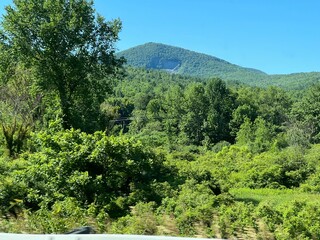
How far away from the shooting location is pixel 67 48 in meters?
21.8

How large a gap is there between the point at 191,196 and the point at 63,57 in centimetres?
1332

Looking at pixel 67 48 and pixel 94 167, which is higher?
pixel 67 48

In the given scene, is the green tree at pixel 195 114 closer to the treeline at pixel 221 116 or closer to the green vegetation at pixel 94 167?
the treeline at pixel 221 116

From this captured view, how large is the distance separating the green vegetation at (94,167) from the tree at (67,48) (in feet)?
0.18

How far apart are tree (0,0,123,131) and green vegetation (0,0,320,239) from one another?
56mm

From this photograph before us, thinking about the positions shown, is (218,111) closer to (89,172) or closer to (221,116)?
(221,116)

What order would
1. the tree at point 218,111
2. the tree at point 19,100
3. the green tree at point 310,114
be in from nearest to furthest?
the tree at point 19,100 < the green tree at point 310,114 < the tree at point 218,111

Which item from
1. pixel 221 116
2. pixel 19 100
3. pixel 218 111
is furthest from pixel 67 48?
pixel 218 111

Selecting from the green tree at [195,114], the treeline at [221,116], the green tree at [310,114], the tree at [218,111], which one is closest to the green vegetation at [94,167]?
the green tree at [310,114]

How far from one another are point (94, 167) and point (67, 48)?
425 inches

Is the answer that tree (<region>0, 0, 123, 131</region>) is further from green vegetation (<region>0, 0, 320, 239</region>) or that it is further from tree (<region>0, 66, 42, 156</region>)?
tree (<region>0, 66, 42, 156</region>)

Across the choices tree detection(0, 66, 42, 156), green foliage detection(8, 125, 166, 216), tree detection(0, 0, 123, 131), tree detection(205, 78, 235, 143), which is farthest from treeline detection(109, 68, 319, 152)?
green foliage detection(8, 125, 166, 216)

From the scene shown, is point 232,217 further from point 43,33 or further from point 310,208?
point 43,33

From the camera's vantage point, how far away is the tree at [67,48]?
69.4ft
